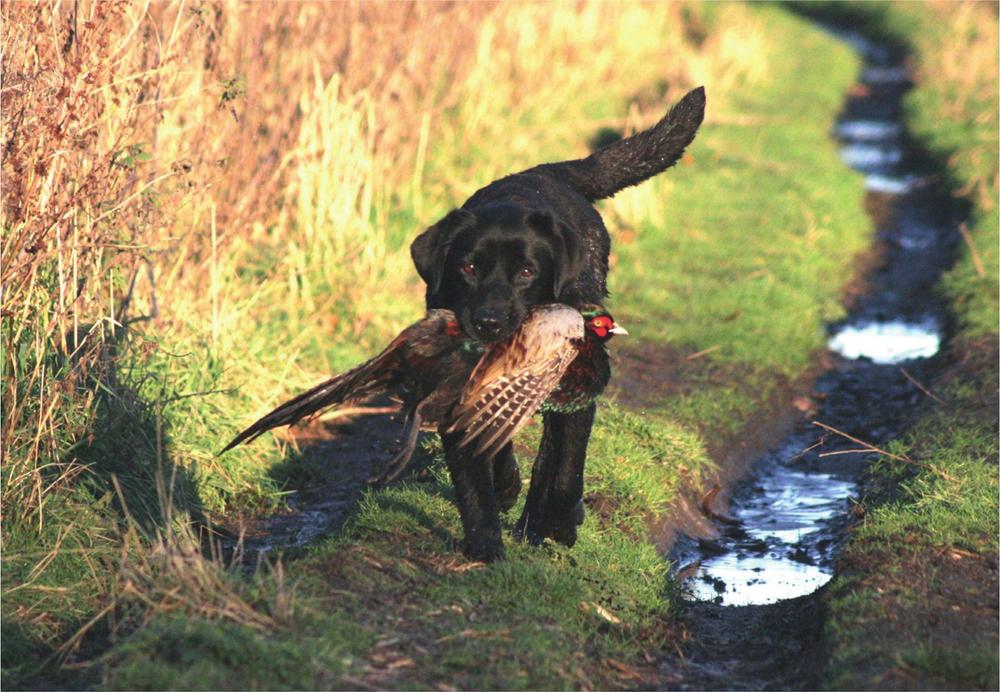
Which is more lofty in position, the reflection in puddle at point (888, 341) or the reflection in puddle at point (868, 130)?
the reflection in puddle at point (868, 130)

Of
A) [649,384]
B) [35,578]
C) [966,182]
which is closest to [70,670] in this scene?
[35,578]

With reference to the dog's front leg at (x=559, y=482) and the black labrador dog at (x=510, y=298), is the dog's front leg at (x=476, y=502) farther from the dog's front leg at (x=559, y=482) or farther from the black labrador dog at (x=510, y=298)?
the dog's front leg at (x=559, y=482)

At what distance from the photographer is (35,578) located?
4.88m

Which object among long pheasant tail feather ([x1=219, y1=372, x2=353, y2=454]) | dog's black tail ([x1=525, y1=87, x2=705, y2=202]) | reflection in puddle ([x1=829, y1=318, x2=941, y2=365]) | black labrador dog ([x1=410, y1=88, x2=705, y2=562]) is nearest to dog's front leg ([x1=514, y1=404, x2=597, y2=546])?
black labrador dog ([x1=410, y1=88, x2=705, y2=562])

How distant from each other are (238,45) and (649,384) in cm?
335

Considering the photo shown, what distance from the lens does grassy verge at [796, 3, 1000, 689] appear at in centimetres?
420

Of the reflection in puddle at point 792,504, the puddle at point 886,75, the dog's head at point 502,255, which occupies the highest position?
the dog's head at point 502,255

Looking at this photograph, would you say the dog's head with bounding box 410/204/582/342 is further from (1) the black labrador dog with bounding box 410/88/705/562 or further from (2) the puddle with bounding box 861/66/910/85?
(2) the puddle with bounding box 861/66/910/85

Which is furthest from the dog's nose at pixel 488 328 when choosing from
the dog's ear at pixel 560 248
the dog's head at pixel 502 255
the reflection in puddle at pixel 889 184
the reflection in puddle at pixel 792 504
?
the reflection in puddle at pixel 889 184

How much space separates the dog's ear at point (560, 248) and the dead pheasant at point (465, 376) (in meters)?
0.43

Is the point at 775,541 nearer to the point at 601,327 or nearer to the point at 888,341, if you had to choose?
the point at 601,327

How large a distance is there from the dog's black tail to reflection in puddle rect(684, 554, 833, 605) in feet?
6.79

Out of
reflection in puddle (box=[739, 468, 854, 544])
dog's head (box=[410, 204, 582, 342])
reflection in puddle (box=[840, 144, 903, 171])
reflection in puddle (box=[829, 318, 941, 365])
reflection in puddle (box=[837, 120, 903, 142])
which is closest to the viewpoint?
dog's head (box=[410, 204, 582, 342])

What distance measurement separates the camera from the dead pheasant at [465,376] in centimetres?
464
